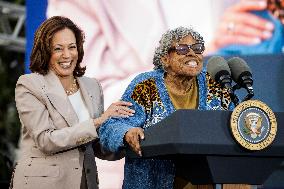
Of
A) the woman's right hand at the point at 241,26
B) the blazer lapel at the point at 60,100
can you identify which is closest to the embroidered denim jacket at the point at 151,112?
the blazer lapel at the point at 60,100

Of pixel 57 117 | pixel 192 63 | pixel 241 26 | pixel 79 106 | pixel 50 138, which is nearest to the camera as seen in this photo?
pixel 192 63

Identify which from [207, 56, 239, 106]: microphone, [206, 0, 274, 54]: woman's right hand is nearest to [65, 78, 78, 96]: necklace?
[207, 56, 239, 106]: microphone

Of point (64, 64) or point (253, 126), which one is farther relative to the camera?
point (64, 64)

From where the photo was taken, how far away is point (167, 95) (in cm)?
272

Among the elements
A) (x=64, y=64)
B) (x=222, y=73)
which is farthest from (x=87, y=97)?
(x=222, y=73)

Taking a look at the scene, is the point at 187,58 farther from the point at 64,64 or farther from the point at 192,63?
the point at 64,64

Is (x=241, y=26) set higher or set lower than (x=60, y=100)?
higher

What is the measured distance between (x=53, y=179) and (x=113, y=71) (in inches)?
80.7

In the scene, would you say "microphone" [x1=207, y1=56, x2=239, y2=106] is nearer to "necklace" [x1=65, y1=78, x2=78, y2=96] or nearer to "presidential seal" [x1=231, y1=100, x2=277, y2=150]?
"presidential seal" [x1=231, y1=100, x2=277, y2=150]

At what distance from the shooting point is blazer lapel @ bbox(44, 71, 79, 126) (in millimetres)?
2881

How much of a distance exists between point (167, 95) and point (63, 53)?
1.70 feet

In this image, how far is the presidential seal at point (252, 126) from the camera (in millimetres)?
2209

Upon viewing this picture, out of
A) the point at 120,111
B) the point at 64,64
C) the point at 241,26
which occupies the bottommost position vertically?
the point at 120,111

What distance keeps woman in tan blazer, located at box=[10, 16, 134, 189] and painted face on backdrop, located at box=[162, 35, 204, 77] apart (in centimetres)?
36
